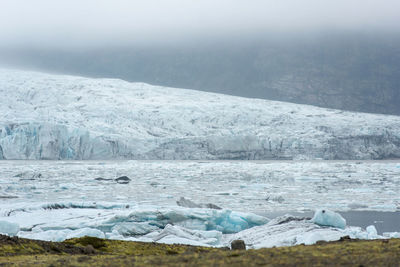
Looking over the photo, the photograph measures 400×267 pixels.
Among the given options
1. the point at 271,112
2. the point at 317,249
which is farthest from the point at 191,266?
the point at 271,112

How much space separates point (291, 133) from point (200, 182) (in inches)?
910

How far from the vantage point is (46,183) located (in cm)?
2522

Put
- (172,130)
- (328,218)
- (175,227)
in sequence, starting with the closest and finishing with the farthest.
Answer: (328,218), (175,227), (172,130)

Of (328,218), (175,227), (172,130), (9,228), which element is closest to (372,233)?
(328,218)

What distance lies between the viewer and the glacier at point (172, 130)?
149 feet

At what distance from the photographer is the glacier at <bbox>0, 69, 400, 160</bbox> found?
45344mm

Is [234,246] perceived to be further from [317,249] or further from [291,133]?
[291,133]

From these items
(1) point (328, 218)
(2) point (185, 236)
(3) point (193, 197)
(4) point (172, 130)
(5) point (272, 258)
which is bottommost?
(3) point (193, 197)

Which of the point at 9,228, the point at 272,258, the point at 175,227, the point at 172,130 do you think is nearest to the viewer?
the point at 272,258

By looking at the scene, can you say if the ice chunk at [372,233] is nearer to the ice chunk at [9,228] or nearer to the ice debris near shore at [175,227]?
the ice debris near shore at [175,227]

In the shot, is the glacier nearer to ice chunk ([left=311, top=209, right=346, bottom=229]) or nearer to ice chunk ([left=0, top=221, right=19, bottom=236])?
ice chunk ([left=0, top=221, right=19, bottom=236])

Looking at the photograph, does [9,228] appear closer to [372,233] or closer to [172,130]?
[372,233]

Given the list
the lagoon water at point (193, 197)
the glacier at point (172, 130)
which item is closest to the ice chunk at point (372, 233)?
the lagoon water at point (193, 197)

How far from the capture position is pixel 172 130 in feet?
174
